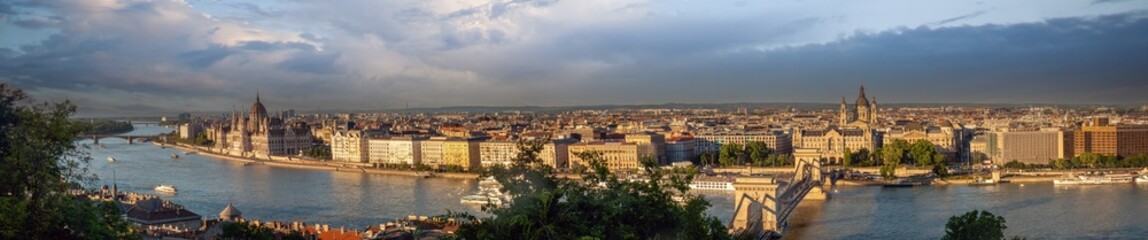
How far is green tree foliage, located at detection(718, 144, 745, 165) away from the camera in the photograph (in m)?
25.8

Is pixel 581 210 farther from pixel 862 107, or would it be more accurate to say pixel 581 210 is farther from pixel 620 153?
pixel 862 107

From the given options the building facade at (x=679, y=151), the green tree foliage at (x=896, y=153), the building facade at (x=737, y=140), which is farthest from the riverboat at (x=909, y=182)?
the building facade at (x=737, y=140)

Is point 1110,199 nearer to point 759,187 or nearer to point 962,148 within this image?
point 759,187

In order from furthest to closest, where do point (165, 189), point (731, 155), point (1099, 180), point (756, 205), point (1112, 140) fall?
point (731, 155) → point (1112, 140) → point (1099, 180) → point (165, 189) → point (756, 205)

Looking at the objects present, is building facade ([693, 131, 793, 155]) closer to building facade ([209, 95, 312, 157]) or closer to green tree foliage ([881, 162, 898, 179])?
green tree foliage ([881, 162, 898, 179])

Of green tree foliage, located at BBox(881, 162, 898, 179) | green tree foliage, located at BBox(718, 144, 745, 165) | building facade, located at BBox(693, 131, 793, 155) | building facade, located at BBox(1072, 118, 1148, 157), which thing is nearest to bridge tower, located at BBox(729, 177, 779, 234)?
green tree foliage, located at BBox(881, 162, 898, 179)

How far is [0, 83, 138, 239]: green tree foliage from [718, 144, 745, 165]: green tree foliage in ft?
72.9

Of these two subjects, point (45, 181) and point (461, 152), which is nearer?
point (45, 181)

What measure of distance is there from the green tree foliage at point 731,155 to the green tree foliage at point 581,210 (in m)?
19.9

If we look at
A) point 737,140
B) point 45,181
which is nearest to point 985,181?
point 737,140

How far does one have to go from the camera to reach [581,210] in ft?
16.3

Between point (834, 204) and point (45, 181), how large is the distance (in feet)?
45.3

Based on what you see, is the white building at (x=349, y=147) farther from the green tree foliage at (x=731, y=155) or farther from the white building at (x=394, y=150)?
the green tree foliage at (x=731, y=155)

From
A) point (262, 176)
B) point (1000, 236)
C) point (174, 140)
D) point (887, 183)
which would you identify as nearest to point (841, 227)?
point (1000, 236)
